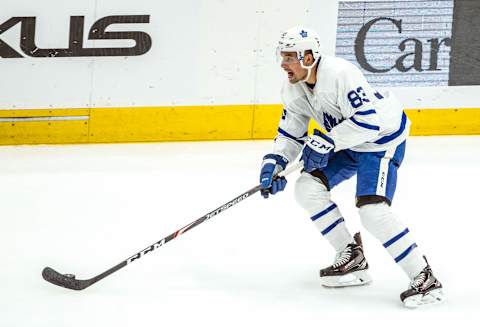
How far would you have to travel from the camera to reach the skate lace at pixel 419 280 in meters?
4.48

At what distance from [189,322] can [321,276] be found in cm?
70

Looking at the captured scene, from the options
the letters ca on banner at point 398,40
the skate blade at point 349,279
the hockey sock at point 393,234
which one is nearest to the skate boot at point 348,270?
the skate blade at point 349,279

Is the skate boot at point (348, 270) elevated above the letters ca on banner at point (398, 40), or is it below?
below

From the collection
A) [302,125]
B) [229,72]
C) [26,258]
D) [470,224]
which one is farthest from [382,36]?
[26,258]

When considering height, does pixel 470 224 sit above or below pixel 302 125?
below

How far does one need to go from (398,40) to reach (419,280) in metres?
2.86

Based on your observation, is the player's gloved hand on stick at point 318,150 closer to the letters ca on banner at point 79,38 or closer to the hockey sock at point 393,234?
the hockey sock at point 393,234

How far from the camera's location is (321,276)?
15.6 ft

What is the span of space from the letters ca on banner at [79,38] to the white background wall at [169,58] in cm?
3

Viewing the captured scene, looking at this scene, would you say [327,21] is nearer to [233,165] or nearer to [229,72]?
[229,72]

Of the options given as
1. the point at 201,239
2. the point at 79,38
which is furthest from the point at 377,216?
the point at 79,38

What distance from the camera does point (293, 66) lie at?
A: 14.7 ft

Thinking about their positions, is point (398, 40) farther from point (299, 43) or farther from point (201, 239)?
point (299, 43)

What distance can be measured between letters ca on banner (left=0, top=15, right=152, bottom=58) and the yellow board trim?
336 mm
